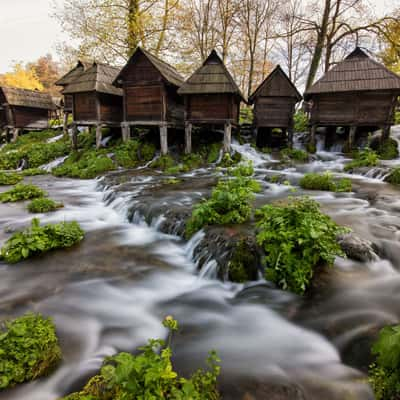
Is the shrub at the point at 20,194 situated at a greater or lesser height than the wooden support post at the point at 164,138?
lesser

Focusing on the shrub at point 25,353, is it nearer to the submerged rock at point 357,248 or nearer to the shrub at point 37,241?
the shrub at point 37,241

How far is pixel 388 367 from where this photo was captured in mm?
2324

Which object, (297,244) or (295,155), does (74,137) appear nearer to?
(295,155)

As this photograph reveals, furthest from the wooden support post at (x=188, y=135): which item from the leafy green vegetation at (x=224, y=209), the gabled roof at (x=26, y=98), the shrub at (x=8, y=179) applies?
the gabled roof at (x=26, y=98)

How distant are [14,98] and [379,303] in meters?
32.7

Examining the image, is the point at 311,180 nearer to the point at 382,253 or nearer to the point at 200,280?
the point at 382,253

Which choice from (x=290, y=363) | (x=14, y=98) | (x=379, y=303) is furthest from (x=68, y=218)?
(x=14, y=98)

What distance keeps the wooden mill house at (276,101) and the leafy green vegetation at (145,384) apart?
16.2m

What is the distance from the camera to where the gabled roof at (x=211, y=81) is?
14477 millimetres

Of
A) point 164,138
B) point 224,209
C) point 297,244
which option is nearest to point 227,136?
point 164,138

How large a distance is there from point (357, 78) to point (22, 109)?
2927cm

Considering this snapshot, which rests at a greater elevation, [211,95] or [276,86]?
[276,86]

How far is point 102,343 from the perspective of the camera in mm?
3197

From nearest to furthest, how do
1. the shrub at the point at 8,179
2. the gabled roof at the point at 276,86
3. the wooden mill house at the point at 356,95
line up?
the shrub at the point at 8,179 → the wooden mill house at the point at 356,95 → the gabled roof at the point at 276,86
